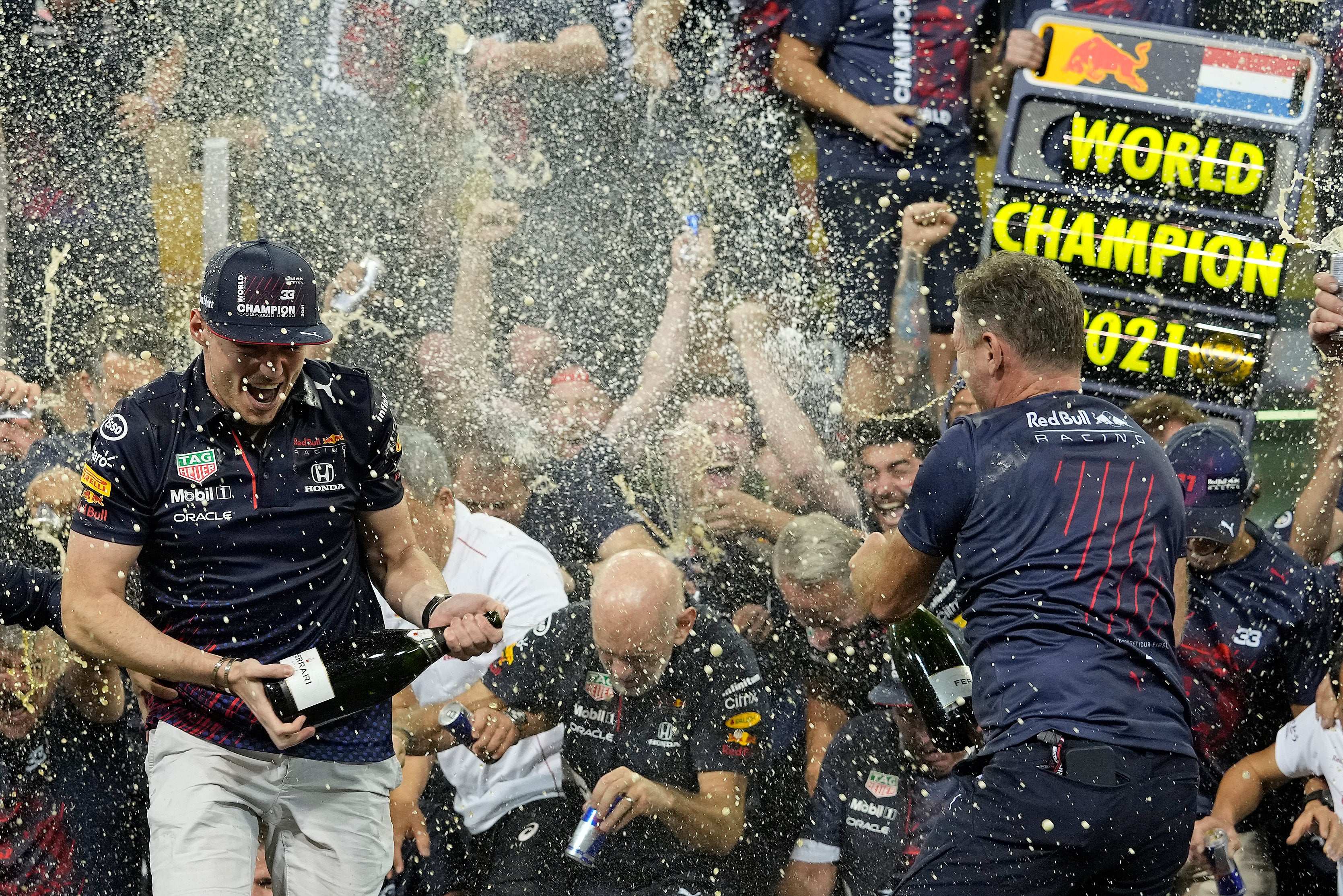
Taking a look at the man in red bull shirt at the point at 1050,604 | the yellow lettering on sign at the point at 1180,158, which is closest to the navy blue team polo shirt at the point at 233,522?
the man in red bull shirt at the point at 1050,604

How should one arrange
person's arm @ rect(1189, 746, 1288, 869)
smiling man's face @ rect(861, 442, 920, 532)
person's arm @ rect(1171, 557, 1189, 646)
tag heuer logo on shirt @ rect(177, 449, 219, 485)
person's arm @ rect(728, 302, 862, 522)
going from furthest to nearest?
1. person's arm @ rect(728, 302, 862, 522)
2. smiling man's face @ rect(861, 442, 920, 532)
3. person's arm @ rect(1189, 746, 1288, 869)
4. person's arm @ rect(1171, 557, 1189, 646)
5. tag heuer logo on shirt @ rect(177, 449, 219, 485)

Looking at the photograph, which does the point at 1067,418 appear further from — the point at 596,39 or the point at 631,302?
the point at 596,39

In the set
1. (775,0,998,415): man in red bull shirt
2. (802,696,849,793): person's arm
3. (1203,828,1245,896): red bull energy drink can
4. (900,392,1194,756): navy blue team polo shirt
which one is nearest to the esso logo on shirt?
(900,392,1194,756): navy blue team polo shirt

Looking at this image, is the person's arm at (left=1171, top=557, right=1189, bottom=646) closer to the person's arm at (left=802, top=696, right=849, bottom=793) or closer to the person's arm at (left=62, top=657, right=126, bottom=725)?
the person's arm at (left=802, top=696, right=849, bottom=793)

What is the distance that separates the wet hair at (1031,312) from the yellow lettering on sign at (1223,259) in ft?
7.98

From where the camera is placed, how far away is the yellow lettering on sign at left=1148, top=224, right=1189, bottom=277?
16.8 feet

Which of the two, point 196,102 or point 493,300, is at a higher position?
point 196,102

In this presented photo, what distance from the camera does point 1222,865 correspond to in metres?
4.22

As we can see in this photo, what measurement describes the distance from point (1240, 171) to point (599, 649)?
310 centimetres

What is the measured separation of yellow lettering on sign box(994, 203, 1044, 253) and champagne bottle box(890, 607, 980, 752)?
1.98 m

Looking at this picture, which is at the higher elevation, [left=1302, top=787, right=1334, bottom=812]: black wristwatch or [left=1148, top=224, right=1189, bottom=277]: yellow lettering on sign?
[left=1148, top=224, right=1189, bottom=277]: yellow lettering on sign

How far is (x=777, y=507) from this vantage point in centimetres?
501

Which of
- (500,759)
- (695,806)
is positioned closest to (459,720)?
(500,759)

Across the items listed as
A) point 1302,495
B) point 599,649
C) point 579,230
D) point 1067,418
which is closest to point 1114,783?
point 1067,418
